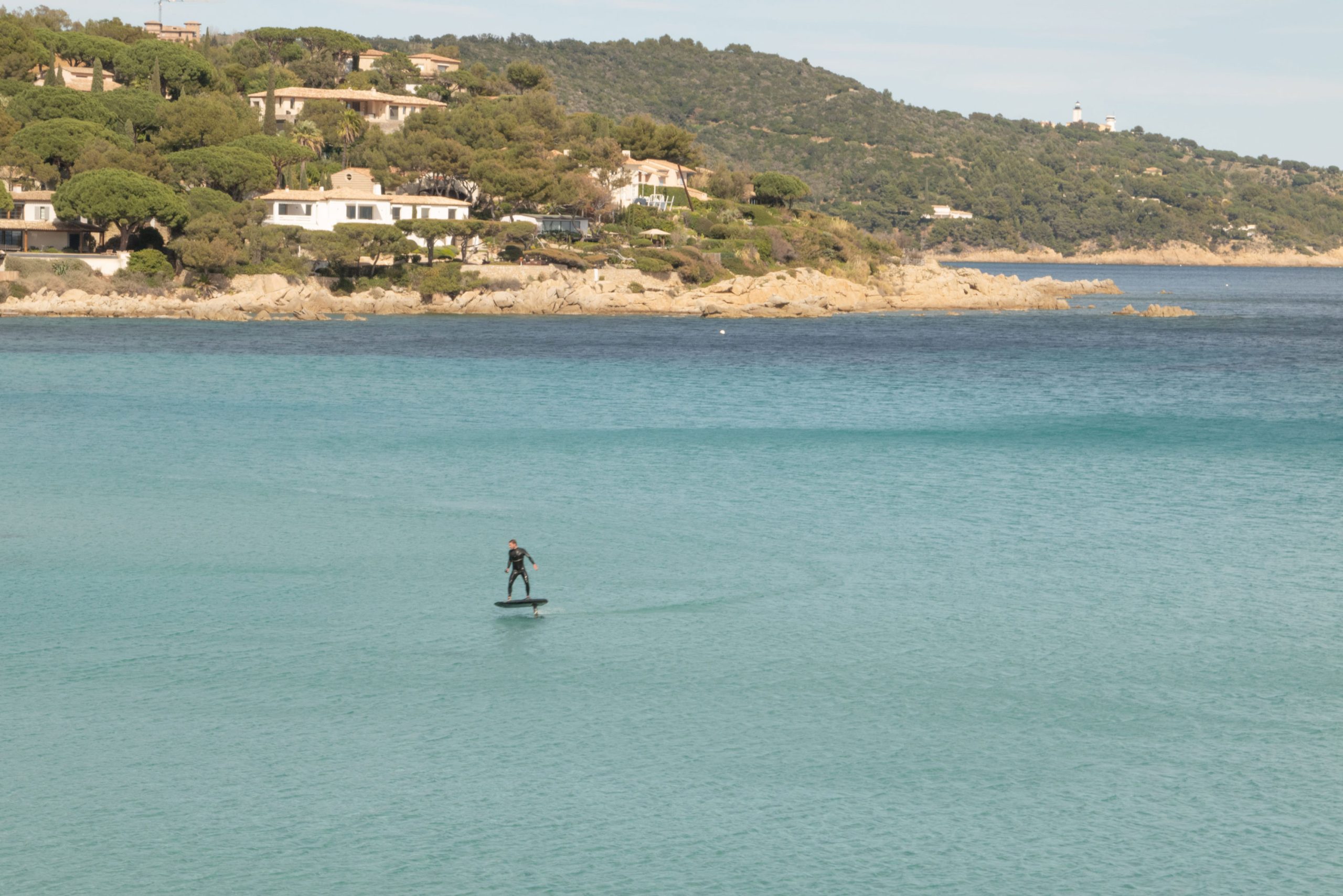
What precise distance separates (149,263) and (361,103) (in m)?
38.8

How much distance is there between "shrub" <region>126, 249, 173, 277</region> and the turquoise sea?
4105 centimetres

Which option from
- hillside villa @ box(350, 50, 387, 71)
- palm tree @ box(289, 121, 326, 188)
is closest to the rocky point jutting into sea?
palm tree @ box(289, 121, 326, 188)

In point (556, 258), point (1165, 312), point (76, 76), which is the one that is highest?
point (76, 76)

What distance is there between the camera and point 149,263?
8350 centimetres

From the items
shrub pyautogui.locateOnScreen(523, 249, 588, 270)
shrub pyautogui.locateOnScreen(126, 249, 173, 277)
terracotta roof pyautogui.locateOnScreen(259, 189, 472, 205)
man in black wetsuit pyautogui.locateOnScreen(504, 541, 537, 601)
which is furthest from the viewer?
shrub pyautogui.locateOnScreen(523, 249, 588, 270)

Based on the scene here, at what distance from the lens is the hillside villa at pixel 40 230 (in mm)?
84500

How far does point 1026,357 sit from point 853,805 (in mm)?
57772

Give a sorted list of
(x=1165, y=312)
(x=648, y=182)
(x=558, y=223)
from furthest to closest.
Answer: (x=648, y=182) → (x=1165, y=312) → (x=558, y=223)

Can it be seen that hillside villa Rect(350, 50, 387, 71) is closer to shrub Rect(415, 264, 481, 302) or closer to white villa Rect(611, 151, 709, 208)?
white villa Rect(611, 151, 709, 208)

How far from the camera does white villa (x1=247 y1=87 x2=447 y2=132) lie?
11362 centimetres

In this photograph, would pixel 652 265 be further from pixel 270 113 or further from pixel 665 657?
pixel 665 657

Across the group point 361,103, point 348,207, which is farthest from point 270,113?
point 348,207

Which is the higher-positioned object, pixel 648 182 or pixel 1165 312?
pixel 648 182

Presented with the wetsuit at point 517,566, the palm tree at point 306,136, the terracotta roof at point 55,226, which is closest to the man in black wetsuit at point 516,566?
the wetsuit at point 517,566
